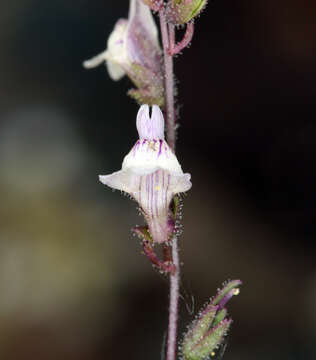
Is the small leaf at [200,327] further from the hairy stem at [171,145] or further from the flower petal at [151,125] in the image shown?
the flower petal at [151,125]

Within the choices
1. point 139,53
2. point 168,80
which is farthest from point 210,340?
point 139,53

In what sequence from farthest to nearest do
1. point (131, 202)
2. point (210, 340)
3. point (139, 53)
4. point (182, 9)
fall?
point (131, 202) → point (139, 53) → point (210, 340) → point (182, 9)

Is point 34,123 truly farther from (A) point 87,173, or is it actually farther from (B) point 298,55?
(B) point 298,55

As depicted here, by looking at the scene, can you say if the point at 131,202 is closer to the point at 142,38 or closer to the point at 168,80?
the point at 142,38

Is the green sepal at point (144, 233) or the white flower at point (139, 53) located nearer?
the green sepal at point (144, 233)

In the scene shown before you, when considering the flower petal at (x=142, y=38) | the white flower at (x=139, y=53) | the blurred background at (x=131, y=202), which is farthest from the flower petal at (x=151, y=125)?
the blurred background at (x=131, y=202)

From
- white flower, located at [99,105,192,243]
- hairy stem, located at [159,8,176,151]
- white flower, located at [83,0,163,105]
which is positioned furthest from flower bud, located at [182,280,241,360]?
white flower, located at [83,0,163,105]
